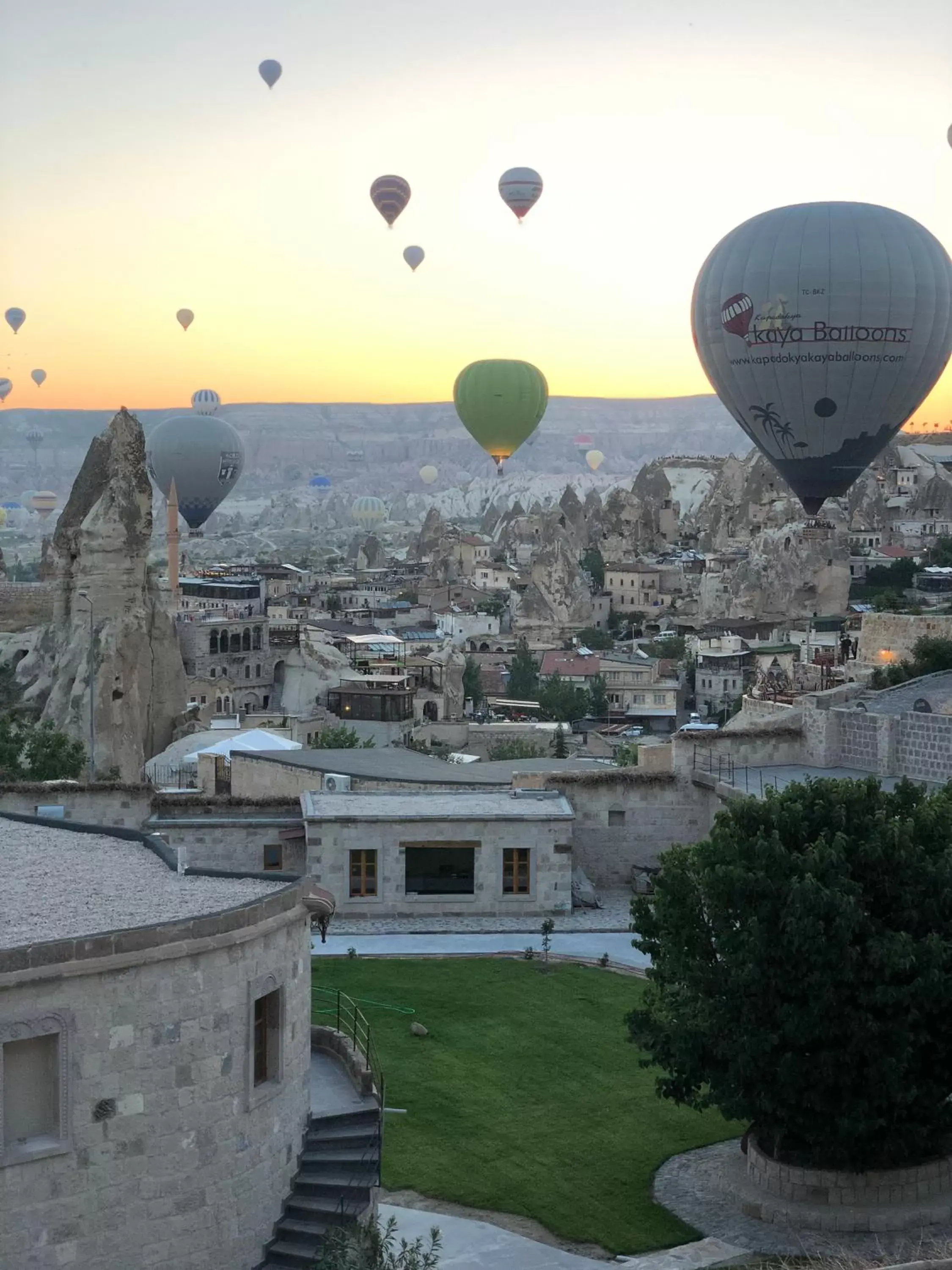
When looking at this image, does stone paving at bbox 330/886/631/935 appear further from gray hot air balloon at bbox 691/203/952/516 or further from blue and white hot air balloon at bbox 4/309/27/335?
blue and white hot air balloon at bbox 4/309/27/335


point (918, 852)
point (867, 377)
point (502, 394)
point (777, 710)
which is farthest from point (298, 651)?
point (918, 852)

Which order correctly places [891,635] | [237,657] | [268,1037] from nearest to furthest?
[268,1037], [891,635], [237,657]

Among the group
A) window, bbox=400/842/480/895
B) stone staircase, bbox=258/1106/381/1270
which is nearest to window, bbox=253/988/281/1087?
stone staircase, bbox=258/1106/381/1270

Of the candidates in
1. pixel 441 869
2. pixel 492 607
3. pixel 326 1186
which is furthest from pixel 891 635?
pixel 492 607

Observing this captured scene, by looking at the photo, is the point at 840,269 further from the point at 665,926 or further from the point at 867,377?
the point at 665,926

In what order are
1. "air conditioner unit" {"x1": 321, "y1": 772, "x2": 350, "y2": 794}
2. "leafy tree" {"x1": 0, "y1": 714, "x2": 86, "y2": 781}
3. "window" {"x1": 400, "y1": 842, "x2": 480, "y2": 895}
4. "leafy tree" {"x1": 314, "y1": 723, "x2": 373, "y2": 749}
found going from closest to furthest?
1. "window" {"x1": 400, "y1": 842, "x2": 480, "y2": 895}
2. "air conditioner unit" {"x1": 321, "y1": 772, "x2": 350, "y2": 794}
3. "leafy tree" {"x1": 0, "y1": 714, "x2": 86, "y2": 781}
4. "leafy tree" {"x1": 314, "y1": 723, "x2": 373, "y2": 749}

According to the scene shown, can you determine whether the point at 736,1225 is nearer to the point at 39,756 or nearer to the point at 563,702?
the point at 39,756
